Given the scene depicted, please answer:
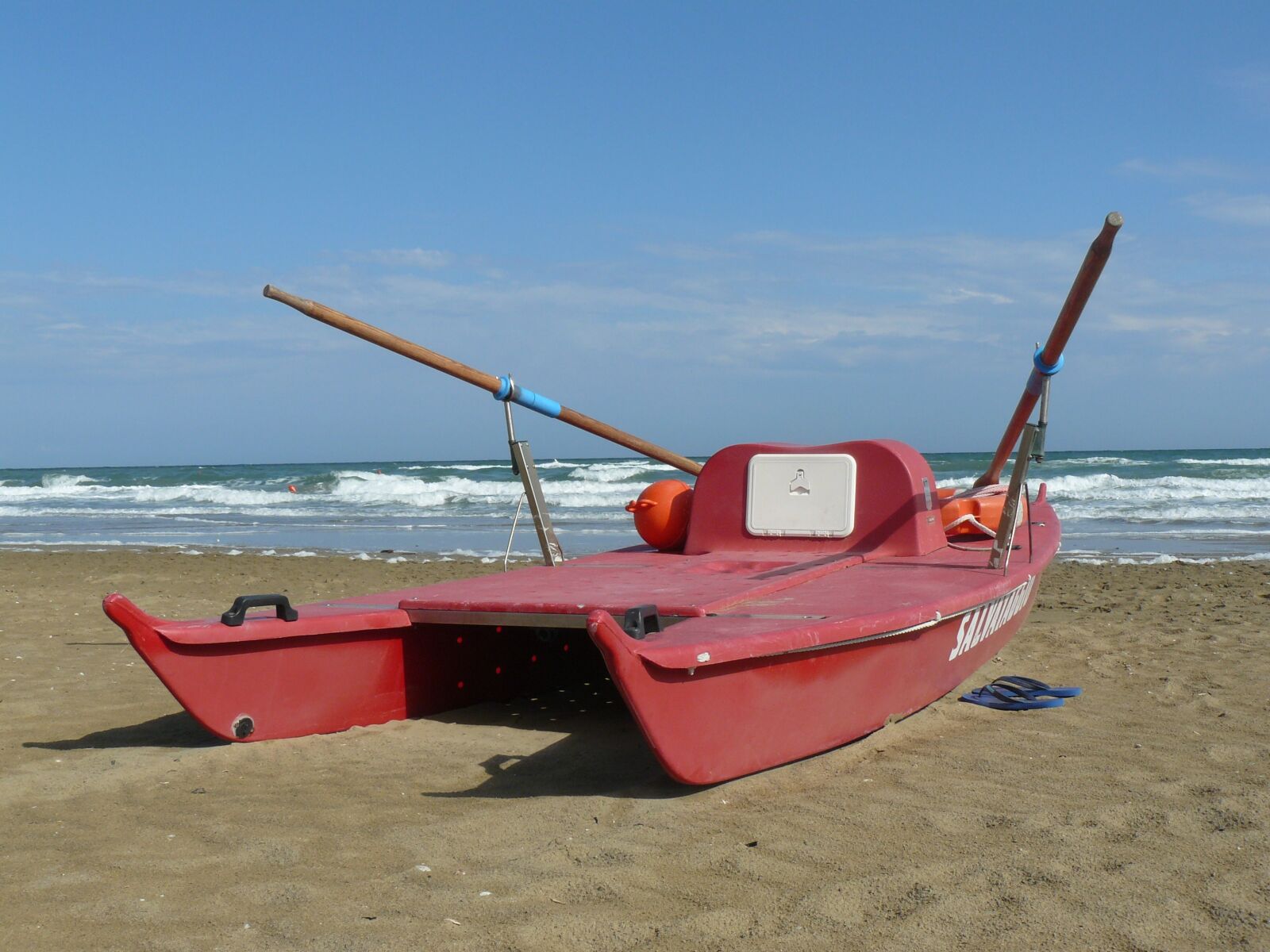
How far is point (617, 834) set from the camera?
3367 millimetres

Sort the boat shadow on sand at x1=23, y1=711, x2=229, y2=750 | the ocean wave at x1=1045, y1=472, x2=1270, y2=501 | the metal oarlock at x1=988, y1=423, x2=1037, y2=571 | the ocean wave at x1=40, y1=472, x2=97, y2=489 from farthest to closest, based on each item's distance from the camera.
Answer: the ocean wave at x1=40, y1=472, x2=97, y2=489
the ocean wave at x1=1045, y1=472, x2=1270, y2=501
the metal oarlock at x1=988, y1=423, x2=1037, y2=571
the boat shadow on sand at x1=23, y1=711, x2=229, y2=750

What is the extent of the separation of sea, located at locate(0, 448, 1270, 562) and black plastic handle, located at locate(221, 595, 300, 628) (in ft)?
6.83

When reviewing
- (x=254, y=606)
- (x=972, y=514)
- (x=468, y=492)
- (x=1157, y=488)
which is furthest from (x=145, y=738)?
(x=1157, y=488)

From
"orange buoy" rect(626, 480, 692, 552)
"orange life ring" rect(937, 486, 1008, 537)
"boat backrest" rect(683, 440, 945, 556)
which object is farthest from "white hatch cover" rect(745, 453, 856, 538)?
"orange life ring" rect(937, 486, 1008, 537)

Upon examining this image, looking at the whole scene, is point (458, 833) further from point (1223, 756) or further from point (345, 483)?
point (345, 483)

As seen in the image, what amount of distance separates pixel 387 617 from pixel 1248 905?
3.05 m

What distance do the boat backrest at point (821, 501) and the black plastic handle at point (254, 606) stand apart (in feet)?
8.39

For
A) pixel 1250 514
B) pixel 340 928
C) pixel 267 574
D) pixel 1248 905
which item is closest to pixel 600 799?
pixel 340 928

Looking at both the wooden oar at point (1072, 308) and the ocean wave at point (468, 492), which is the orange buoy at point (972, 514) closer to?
the wooden oar at point (1072, 308)

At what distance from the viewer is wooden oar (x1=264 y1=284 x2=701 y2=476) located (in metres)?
5.34

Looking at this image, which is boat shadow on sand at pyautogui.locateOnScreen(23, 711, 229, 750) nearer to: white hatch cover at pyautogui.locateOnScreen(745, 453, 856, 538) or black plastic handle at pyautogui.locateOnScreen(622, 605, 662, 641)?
black plastic handle at pyautogui.locateOnScreen(622, 605, 662, 641)

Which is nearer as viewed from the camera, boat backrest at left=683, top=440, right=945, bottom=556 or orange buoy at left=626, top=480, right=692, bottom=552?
boat backrest at left=683, top=440, right=945, bottom=556

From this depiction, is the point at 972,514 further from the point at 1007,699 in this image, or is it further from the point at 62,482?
the point at 62,482

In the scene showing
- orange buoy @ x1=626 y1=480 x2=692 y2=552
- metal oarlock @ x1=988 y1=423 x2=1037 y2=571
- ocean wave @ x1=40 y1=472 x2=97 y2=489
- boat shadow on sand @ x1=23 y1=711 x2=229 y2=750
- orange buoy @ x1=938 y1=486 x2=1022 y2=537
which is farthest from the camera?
ocean wave @ x1=40 y1=472 x2=97 y2=489
